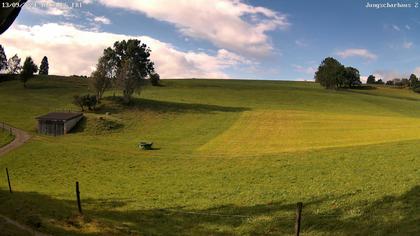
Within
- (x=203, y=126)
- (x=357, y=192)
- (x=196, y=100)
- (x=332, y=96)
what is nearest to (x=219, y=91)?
(x=196, y=100)

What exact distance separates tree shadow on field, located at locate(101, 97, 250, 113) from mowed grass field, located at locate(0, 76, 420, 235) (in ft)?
10.8

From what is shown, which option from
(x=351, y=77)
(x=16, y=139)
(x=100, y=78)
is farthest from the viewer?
(x=351, y=77)

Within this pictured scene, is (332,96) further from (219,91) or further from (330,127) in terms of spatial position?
(330,127)

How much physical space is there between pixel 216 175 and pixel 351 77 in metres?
139

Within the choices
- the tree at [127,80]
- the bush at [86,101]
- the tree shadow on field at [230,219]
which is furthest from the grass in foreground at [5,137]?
the tree shadow on field at [230,219]

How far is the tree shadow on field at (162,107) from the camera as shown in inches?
3278

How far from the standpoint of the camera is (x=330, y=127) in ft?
205

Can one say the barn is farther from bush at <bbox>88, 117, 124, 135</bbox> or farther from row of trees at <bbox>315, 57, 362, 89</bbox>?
row of trees at <bbox>315, 57, 362, 89</bbox>

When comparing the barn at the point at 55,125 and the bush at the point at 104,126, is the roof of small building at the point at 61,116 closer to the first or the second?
the barn at the point at 55,125

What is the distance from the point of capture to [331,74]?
148875mm

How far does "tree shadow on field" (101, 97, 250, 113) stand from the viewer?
83.2m

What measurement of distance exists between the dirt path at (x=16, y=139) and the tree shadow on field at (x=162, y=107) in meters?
19.0

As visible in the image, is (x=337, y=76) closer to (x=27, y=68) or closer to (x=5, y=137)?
(x=27, y=68)

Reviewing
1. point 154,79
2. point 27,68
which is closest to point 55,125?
point 27,68
